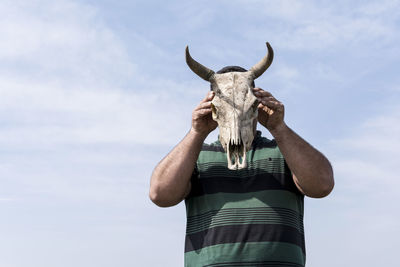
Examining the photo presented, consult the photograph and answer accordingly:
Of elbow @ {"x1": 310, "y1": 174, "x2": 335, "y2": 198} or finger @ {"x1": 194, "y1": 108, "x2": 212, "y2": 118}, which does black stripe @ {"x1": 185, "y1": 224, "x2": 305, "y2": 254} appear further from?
finger @ {"x1": 194, "y1": 108, "x2": 212, "y2": 118}

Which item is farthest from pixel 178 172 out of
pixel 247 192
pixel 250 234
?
pixel 250 234

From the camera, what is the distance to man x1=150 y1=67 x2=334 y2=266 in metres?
5.80

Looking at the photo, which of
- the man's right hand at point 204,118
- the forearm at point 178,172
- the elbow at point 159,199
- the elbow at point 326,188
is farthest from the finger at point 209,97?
the elbow at point 326,188

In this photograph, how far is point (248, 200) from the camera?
593cm

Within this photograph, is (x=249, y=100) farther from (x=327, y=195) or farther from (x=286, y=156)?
(x=327, y=195)

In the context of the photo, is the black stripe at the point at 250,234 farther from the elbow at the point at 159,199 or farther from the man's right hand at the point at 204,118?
the man's right hand at the point at 204,118

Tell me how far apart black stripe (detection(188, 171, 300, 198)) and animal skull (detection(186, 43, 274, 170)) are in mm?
269

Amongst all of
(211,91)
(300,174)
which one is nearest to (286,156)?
(300,174)

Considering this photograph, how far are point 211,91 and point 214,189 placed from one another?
3.37 ft

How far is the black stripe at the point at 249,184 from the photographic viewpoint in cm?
602

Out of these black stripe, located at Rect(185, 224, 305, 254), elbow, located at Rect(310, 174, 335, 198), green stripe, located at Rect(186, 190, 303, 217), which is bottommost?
black stripe, located at Rect(185, 224, 305, 254)

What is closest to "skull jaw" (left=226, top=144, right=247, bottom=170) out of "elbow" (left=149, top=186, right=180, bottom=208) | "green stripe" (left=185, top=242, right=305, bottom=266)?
"green stripe" (left=185, top=242, right=305, bottom=266)

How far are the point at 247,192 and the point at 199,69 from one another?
1.35m

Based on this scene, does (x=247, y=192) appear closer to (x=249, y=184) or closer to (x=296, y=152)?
(x=249, y=184)
